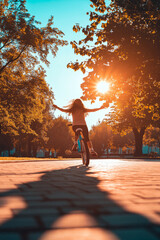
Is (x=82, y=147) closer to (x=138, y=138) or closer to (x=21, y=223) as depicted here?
(x=21, y=223)

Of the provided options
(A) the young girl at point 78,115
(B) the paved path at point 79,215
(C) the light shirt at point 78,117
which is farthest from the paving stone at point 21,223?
(C) the light shirt at point 78,117

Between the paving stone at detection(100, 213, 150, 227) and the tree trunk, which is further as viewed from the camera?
the tree trunk

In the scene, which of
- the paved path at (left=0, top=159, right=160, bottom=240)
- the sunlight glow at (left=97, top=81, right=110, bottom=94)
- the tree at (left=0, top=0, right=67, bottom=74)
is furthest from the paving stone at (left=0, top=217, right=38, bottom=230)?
the tree at (left=0, top=0, right=67, bottom=74)

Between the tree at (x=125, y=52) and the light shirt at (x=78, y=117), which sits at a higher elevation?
the tree at (x=125, y=52)

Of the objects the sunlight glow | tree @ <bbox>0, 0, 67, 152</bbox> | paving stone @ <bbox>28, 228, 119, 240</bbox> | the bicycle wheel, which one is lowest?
paving stone @ <bbox>28, 228, 119, 240</bbox>

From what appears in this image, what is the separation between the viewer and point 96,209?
2459 millimetres

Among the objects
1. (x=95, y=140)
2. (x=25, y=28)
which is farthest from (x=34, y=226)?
(x=95, y=140)

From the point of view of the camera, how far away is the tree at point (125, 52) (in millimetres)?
9227

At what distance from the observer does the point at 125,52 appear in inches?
374

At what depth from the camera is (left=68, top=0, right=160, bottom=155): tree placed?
9.23 metres

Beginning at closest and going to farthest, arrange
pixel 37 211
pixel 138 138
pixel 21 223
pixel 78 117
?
pixel 21 223 < pixel 37 211 < pixel 78 117 < pixel 138 138

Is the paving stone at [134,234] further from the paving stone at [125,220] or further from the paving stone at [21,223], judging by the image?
the paving stone at [21,223]

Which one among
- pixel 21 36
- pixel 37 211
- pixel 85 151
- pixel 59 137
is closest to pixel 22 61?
pixel 21 36

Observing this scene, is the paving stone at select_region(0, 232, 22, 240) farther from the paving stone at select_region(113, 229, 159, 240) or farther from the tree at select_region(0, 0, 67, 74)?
the tree at select_region(0, 0, 67, 74)
